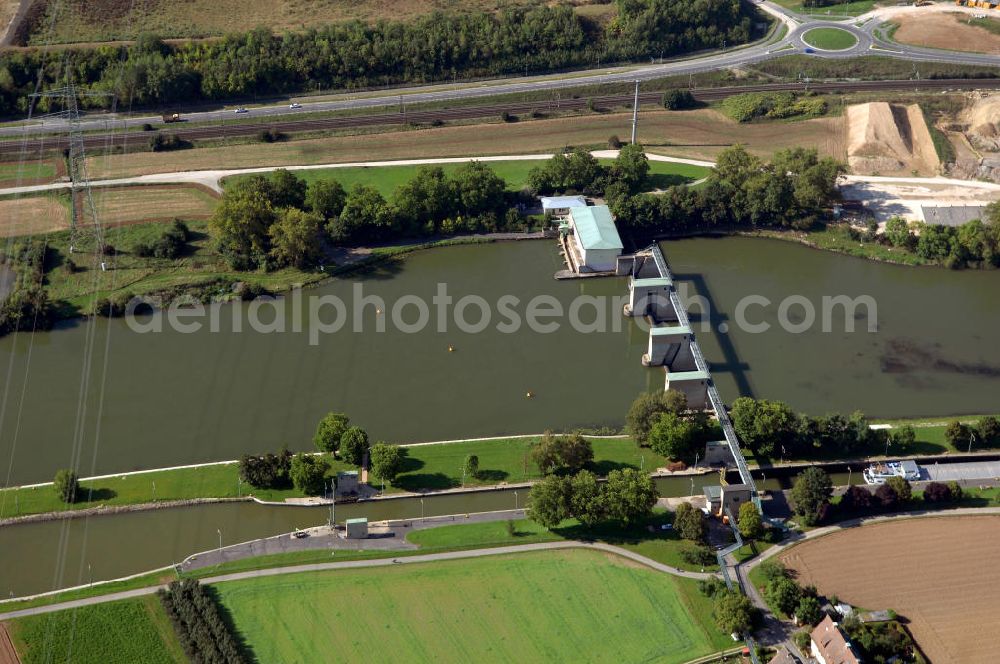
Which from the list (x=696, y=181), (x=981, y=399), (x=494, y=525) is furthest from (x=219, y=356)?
(x=981, y=399)

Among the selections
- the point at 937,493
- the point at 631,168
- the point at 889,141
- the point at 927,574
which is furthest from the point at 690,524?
the point at 889,141

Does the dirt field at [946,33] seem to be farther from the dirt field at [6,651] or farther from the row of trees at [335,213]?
the dirt field at [6,651]

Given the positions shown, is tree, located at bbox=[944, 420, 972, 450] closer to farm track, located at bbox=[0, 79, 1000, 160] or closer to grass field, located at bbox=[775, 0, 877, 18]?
farm track, located at bbox=[0, 79, 1000, 160]

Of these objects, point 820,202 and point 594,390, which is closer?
point 594,390

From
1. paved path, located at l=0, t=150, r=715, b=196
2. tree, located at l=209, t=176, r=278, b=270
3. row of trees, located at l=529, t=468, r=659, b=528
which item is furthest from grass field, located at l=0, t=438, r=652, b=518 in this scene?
paved path, located at l=0, t=150, r=715, b=196

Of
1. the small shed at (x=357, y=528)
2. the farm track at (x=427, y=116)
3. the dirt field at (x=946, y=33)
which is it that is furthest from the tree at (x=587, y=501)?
the dirt field at (x=946, y=33)

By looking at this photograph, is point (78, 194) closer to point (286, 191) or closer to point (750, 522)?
point (286, 191)

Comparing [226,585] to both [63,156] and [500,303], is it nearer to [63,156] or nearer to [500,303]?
[500,303]

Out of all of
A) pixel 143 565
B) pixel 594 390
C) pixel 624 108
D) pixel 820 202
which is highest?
pixel 624 108
